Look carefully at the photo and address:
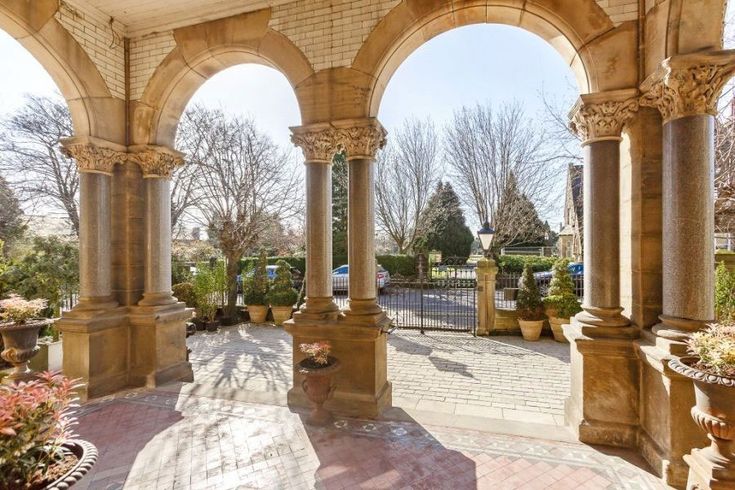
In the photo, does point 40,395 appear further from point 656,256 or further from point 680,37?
point 680,37

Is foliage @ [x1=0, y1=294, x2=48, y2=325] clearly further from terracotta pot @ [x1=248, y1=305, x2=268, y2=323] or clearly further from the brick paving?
terracotta pot @ [x1=248, y1=305, x2=268, y2=323]

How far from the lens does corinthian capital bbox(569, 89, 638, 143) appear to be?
3.67m

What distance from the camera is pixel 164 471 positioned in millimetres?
3305

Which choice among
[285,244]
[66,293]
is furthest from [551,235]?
[66,293]

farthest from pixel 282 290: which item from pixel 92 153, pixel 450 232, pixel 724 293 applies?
pixel 450 232

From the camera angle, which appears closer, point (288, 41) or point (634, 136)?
point (634, 136)

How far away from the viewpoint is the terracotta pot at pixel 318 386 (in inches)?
159

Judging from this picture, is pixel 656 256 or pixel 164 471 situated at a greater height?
pixel 656 256

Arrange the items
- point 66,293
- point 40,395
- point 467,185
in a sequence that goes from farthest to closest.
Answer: point 467,185, point 66,293, point 40,395

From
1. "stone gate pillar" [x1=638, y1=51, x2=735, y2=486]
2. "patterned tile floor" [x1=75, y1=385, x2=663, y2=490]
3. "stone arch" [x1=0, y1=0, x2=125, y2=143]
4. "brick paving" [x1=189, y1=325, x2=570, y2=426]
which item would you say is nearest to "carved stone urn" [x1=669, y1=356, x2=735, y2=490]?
"stone gate pillar" [x1=638, y1=51, x2=735, y2=486]

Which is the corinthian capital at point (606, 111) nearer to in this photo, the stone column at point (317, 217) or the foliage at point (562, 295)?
the stone column at point (317, 217)

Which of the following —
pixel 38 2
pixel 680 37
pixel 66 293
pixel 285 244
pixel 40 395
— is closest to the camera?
pixel 40 395

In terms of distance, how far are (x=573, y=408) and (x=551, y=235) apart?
33.0 metres

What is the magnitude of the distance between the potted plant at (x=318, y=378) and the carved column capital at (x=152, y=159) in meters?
3.81
